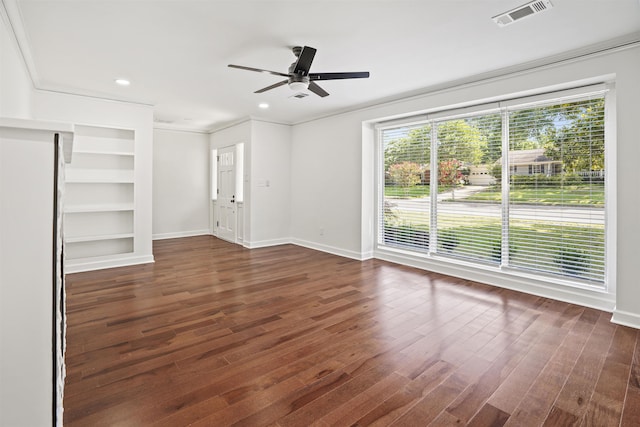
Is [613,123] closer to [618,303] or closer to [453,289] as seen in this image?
[618,303]

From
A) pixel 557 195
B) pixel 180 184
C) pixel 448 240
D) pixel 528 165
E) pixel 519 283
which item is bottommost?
pixel 519 283

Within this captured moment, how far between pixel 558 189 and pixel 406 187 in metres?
2.05

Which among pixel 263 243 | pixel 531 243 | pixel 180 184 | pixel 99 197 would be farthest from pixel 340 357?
A: pixel 180 184

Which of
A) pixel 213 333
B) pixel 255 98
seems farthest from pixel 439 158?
pixel 213 333

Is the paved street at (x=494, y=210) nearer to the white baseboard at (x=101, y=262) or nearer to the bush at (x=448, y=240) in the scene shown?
the bush at (x=448, y=240)

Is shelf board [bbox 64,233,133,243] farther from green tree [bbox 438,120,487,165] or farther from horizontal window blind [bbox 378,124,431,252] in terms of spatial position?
green tree [bbox 438,120,487,165]

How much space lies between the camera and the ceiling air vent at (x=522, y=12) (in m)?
2.45

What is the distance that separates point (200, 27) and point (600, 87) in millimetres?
3943

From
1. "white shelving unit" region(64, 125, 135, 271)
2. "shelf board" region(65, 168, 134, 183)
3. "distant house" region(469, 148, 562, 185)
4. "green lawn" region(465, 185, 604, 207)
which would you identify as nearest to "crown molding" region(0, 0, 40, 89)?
"white shelving unit" region(64, 125, 135, 271)

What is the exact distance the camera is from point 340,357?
94.2 inches

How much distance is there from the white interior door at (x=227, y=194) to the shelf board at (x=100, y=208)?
2368 millimetres

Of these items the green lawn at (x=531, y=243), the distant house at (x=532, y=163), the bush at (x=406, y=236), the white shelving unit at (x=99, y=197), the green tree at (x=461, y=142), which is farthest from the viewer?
the bush at (x=406, y=236)

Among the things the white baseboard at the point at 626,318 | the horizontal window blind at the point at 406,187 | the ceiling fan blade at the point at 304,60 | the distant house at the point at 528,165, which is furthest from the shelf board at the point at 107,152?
the white baseboard at the point at 626,318

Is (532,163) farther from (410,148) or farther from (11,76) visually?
(11,76)
